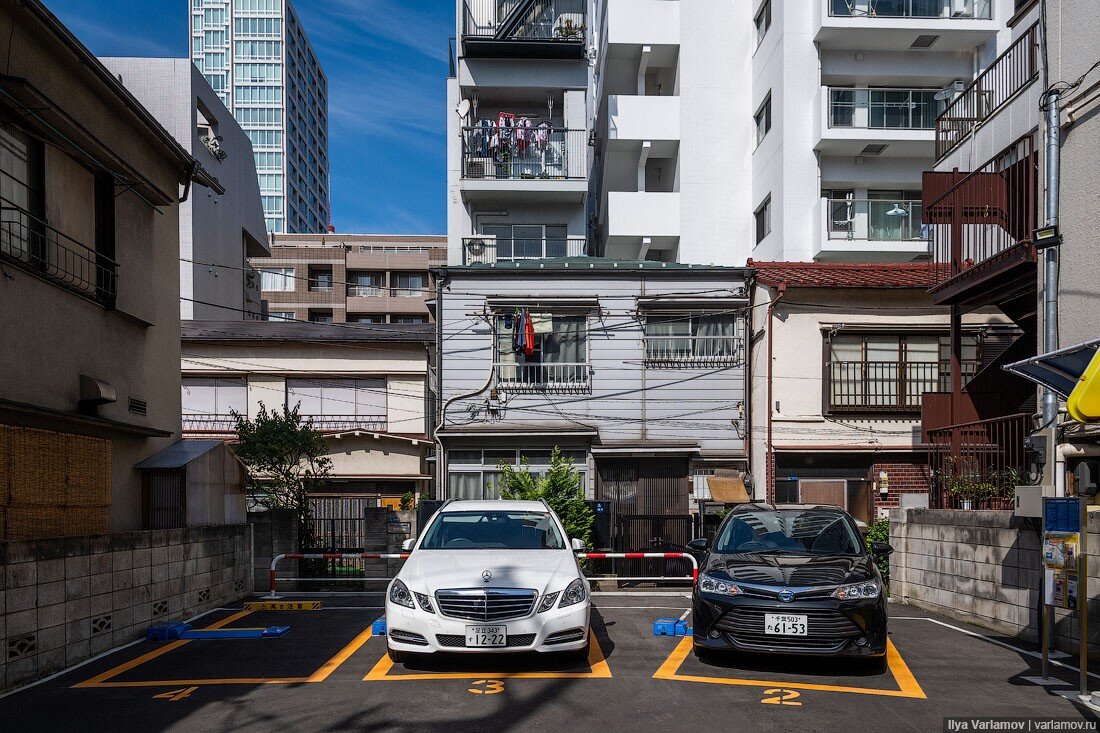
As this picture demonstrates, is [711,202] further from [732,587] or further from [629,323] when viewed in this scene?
[732,587]

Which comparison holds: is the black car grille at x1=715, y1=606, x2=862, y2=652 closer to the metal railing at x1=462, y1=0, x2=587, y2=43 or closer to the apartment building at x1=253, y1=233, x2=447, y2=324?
the metal railing at x1=462, y1=0, x2=587, y2=43

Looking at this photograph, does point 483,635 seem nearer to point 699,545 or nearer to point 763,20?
point 699,545

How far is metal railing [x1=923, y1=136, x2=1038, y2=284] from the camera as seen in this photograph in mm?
11977

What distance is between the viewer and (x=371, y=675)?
785 centimetres

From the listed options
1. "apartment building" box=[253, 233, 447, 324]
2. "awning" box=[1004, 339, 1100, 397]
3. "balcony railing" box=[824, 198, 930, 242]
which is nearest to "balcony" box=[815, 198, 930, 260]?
"balcony railing" box=[824, 198, 930, 242]

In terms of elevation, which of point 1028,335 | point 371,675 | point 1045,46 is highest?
point 1045,46

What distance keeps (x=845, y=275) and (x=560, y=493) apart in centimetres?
858

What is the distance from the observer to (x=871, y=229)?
2481 centimetres

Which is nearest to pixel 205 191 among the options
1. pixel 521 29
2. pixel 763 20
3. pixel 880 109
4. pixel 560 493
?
pixel 521 29

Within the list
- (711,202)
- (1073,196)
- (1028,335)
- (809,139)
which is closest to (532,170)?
(711,202)

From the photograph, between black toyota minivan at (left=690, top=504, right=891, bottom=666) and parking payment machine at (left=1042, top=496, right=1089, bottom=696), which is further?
black toyota minivan at (left=690, top=504, right=891, bottom=666)

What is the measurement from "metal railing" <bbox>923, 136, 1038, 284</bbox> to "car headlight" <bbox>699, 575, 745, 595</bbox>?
6495 millimetres

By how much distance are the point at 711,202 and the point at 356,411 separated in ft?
41.9

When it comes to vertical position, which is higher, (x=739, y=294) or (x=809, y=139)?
(x=809, y=139)
